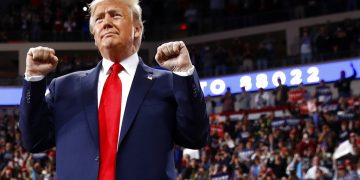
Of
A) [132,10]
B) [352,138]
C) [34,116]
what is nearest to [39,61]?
[34,116]

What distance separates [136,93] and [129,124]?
144 mm

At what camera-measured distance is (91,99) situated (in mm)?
2736

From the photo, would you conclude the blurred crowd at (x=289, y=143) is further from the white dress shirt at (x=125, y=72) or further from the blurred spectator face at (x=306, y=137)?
the white dress shirt at (x=125, y=72)

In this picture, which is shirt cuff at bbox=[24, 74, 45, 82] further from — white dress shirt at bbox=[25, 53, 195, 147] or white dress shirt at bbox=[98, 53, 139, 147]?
white dress shirt at bbox=[98, 53, 139, 147]

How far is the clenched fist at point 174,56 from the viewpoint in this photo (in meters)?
2.68

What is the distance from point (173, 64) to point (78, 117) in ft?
1.43

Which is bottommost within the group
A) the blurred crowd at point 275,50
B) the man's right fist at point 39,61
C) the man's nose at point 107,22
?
the man's right fist at point 39,61

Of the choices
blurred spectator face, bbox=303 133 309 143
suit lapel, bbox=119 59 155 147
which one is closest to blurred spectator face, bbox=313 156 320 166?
blurred spectator face, bbox=303 133 309 143

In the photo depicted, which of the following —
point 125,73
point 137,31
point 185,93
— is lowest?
point 185,93

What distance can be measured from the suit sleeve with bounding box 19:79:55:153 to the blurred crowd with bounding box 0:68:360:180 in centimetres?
880

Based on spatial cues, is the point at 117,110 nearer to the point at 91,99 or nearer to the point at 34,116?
the point at 91,99

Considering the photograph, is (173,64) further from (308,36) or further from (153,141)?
(308,36)

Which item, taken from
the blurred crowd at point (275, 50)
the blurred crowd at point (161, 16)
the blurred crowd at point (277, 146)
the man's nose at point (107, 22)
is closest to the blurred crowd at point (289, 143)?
the blurred crowd at point (277, 146)

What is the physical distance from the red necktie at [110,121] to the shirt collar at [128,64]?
19 millimetres
